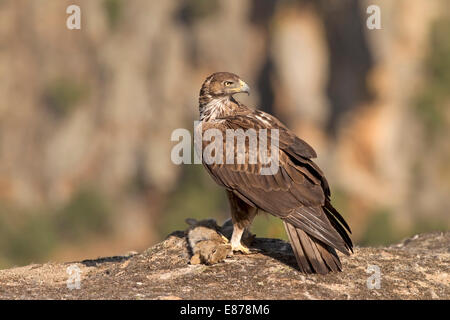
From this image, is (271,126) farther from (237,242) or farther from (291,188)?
(237,242)

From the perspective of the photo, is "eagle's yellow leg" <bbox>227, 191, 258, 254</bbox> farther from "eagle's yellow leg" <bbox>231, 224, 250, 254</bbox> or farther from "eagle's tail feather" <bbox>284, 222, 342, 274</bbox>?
"eagle's tail feather" <bbox>284, 222, 342, 274</bbox>

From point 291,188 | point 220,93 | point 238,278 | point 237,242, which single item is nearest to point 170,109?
point 220,93

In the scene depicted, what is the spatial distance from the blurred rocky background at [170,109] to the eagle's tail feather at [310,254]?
87.2ft

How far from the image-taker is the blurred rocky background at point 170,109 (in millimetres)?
36094

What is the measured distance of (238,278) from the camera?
909 centimetres

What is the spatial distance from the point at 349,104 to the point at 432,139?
5.08 metres

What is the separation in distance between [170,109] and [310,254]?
31.4m

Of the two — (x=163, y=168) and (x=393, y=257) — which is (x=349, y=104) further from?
(x=393, y=257)

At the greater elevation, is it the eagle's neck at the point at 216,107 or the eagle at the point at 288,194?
the eagle's neck at the point at 216,107

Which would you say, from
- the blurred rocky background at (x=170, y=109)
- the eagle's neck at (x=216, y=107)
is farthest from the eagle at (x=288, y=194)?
the blurred rocky background at (x=170, y=109)

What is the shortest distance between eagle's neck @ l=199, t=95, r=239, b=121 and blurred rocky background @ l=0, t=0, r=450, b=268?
25191 millimetres

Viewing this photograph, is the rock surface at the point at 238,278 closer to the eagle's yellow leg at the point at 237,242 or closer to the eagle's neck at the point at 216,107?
the eagle's yellow leg at the point at 237,242

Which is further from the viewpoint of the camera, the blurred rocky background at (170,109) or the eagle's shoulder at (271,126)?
the blurred rocky background at (170,109)

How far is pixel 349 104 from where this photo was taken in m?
35.6
